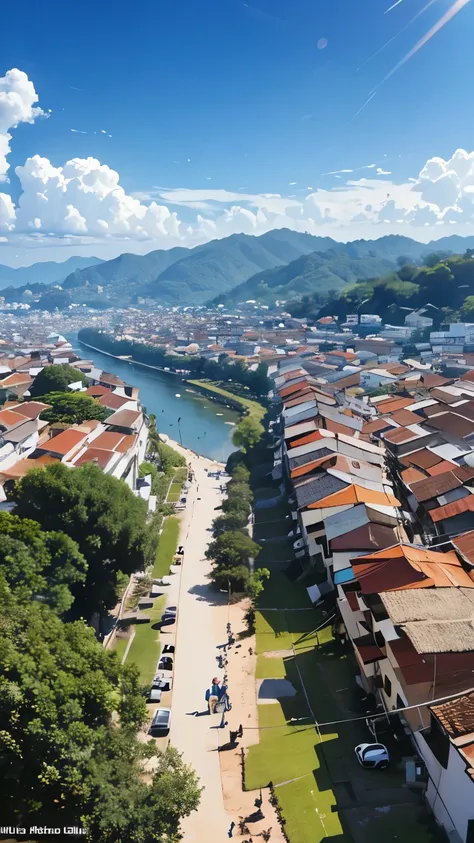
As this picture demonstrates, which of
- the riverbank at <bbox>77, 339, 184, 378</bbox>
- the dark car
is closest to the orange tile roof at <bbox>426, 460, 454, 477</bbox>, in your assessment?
the dark car

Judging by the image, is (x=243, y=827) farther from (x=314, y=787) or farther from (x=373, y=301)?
(x=373, y=301)

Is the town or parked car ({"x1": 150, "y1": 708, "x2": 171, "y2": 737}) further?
parked car ({"x1": 150, "y1": 708, "x2": 171, "y2": 737})

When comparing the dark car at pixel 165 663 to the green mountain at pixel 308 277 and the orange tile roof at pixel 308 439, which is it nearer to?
the orange tile roof at pixel 308 439

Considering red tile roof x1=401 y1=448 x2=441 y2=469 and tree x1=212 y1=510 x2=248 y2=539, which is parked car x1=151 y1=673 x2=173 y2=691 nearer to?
tree x1=212 y1=510 x2=248 y2=539

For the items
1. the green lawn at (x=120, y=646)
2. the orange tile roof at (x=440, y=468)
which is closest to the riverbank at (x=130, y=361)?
the orange tile roof at (x=440, y=468)

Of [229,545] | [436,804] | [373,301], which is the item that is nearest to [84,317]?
[373,301]

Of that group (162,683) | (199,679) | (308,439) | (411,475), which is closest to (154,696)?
(162,683)
